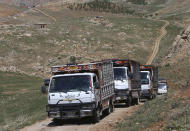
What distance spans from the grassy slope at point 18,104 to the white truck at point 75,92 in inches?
103

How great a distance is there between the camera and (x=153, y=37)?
8206 cm

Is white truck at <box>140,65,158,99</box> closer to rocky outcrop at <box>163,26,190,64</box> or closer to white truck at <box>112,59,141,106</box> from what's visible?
white truck at <box>112,59,141,106</box>

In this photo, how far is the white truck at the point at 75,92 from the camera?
17.1 m

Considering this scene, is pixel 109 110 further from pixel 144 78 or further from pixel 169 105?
pixel 144 78

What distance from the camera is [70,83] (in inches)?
691

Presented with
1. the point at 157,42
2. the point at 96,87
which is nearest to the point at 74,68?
the point at 96,87

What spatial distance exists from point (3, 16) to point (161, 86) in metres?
52.5

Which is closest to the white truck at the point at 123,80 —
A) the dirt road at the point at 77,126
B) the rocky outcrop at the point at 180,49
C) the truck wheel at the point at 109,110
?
the truck wheel at the point at 109,110

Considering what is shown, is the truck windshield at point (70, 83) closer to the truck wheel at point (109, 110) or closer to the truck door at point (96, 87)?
the truck door at point (96, 87)

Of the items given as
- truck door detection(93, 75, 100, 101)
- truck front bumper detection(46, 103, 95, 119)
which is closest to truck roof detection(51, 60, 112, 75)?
truck door detection(93, 75, 100, 101)

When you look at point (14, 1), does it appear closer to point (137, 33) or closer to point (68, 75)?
point (137, 33)

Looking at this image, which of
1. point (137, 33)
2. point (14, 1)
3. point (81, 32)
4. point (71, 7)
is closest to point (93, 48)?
point (81, 32)

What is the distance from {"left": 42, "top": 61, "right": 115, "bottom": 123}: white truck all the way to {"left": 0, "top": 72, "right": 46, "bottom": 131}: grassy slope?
262 cm

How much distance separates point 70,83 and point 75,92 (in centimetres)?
64
